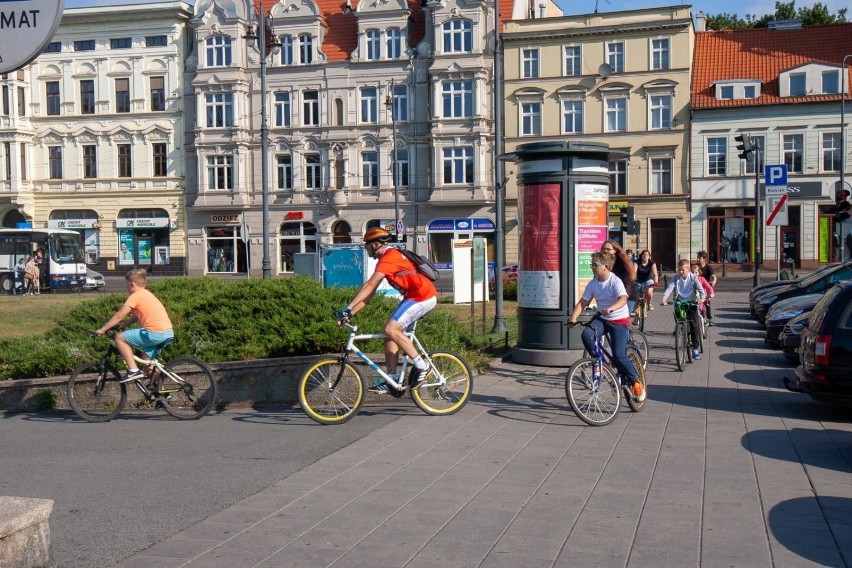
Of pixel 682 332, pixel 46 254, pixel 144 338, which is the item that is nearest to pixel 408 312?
pixel 144 338

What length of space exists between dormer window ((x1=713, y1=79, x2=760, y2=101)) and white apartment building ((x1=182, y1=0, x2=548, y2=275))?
11677 mm

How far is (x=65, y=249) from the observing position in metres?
43.5

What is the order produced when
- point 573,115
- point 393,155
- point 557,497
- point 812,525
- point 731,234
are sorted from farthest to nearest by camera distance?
1. point 393,155
2. point 573,115
3. point 731,234
4. point 557,497
5. point 812,525

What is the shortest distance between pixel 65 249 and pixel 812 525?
42.3m

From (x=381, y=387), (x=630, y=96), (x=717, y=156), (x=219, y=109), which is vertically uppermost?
(x=219, y=109)

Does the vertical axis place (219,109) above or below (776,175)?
above

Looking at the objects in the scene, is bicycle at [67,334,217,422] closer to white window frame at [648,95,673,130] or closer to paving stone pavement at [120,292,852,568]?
paving stone pavement at [120,292,852,568]

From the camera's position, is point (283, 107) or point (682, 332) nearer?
point (682, 332)

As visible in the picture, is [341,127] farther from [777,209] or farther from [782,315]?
[782,315]

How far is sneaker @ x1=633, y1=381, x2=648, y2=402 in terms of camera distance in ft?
31.9

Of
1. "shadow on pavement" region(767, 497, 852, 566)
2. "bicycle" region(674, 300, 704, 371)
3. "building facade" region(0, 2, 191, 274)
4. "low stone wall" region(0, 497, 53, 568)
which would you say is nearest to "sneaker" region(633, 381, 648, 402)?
"shadow on pavement" region(767, 497, 852, 566)

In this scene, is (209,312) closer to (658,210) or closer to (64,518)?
(64,518)

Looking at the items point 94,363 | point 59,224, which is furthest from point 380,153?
point 94,363

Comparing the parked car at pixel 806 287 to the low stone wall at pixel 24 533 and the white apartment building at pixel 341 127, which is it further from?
the white apartment building at pixel 341 127
